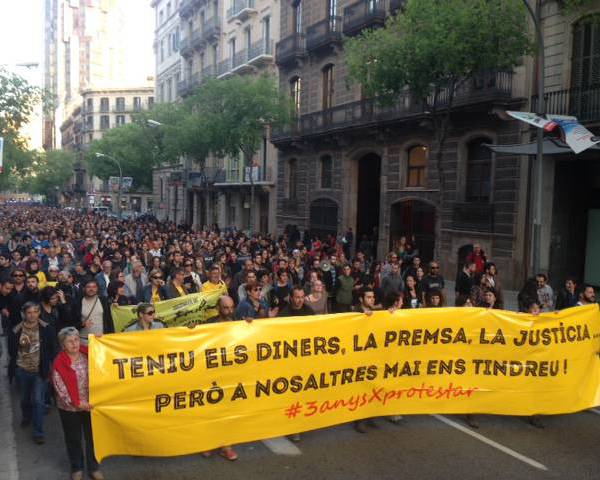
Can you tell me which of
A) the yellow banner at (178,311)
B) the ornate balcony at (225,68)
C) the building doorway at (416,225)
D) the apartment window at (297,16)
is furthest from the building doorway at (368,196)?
the yellow banner at (178,311)

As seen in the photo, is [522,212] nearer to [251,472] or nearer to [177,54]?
[251,472]

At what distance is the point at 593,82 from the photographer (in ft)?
52.7

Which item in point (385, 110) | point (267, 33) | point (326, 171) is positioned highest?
point (267, 33)

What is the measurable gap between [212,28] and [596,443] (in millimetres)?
40877

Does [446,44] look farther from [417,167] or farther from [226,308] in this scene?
[226,308]

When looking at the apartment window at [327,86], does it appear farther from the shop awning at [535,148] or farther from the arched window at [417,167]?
the shop awning at [535,148]

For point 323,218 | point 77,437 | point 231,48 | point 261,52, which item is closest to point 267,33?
point 261,52

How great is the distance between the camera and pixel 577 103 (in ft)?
53.7

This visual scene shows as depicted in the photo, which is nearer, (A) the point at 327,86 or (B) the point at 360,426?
(B) the point at 360,426

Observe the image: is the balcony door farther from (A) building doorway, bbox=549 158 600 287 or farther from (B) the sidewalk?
(B) the sidewalk

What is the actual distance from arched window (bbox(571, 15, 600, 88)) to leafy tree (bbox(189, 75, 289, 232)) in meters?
13.3

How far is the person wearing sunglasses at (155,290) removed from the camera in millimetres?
9617

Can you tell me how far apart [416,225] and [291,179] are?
428 inches

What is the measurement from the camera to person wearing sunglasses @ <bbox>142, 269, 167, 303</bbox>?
31.6 feet
